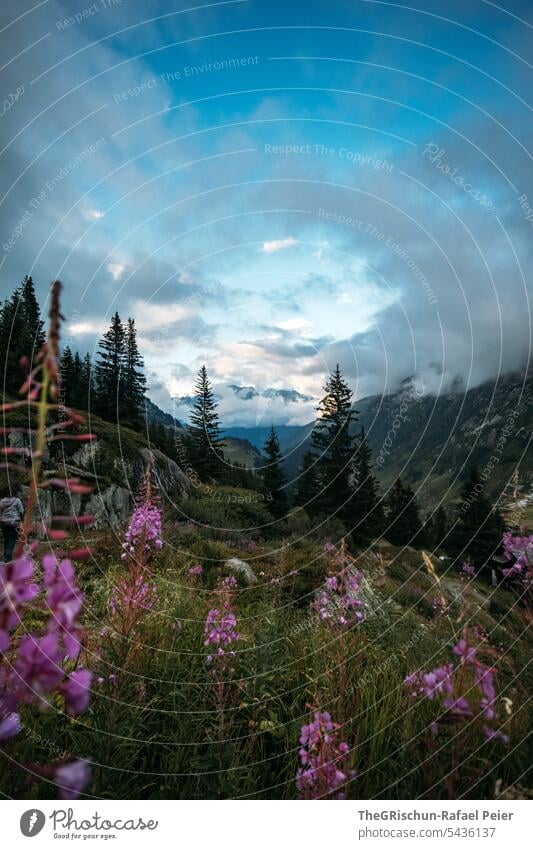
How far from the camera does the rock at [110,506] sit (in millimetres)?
12727

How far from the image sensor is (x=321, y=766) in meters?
2.02

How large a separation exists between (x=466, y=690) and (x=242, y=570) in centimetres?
685

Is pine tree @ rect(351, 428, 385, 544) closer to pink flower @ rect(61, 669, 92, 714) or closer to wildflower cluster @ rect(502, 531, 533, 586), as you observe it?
wildflower cluster @ rect(502, 531, 533, 586)

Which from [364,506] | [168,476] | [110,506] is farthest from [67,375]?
[364,506]

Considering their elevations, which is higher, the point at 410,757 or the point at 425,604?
the point at 410,757

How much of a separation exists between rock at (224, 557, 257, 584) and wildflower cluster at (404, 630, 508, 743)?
640 cm

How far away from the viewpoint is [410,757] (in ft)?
7.63

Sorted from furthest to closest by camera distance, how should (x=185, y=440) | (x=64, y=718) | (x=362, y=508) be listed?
(x=362, y=508), (x=185, y=440), (x=64, y=718)

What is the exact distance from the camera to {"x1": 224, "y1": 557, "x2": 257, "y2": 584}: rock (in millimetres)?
8578

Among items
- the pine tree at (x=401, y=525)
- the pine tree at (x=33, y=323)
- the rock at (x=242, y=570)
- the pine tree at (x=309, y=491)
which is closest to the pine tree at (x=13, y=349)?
the pine tree at (x=33, y=323)
